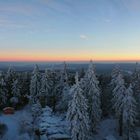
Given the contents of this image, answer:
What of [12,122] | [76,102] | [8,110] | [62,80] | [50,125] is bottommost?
[12,122]

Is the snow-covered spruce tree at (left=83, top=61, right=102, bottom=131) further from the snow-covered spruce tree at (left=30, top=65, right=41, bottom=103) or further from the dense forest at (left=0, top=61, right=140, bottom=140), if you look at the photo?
the snow-covered spruce tree at (left=30, top=65, right=41, bottom=103)

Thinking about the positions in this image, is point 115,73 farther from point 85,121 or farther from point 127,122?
point 85,121

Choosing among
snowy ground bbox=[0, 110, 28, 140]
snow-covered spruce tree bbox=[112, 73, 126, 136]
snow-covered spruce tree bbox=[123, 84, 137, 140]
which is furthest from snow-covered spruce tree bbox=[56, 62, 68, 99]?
snow-covered spruce tree bbox=[123, 84, 137, 140]

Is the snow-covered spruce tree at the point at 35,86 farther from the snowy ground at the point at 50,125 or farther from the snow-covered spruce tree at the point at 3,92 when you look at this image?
the snow-covered spruce tree at the point at 3,92

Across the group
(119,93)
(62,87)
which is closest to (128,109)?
(119,93)

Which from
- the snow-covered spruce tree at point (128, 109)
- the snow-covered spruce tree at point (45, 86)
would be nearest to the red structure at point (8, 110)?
the snow-covered spruce tree at point (45, 86)

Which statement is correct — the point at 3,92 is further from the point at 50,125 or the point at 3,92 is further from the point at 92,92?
the point at 92,92
